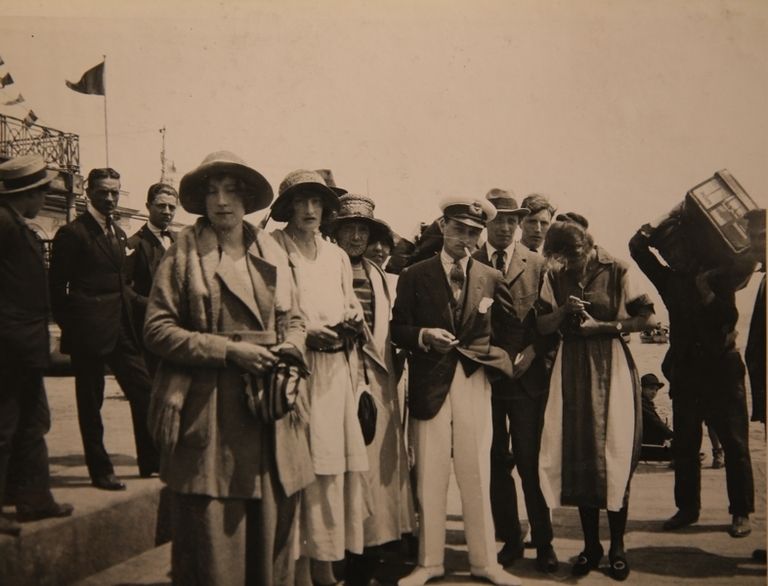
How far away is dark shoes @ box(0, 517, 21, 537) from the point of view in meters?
3.01

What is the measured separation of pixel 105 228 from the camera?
3.96 metres

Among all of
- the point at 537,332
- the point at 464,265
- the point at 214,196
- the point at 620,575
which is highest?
the point at 214,196

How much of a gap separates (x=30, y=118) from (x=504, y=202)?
291cm

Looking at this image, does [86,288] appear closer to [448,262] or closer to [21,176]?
[21,176]

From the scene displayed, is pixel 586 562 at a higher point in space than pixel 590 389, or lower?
lower

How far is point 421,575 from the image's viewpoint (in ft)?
11.5

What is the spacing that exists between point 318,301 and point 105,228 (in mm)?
1432

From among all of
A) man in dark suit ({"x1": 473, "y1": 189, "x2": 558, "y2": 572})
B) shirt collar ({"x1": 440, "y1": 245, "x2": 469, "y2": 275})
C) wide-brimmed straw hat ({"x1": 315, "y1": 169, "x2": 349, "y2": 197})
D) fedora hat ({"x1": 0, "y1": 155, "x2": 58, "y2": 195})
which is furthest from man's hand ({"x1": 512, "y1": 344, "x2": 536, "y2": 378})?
fedora hat ({"x1": 0, "y1": 155, "x2": 58, "y2": 195})

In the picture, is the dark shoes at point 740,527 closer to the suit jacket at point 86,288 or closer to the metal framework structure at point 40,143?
the suit jacket at point 86,288

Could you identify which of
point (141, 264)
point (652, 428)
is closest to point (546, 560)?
point (652, 428)

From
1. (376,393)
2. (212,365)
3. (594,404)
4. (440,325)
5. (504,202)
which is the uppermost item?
(504,202)

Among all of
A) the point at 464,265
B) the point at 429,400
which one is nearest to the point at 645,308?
the point at 464,265

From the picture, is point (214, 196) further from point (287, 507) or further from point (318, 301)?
point (287, 507)

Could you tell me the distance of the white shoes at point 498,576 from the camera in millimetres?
3469
